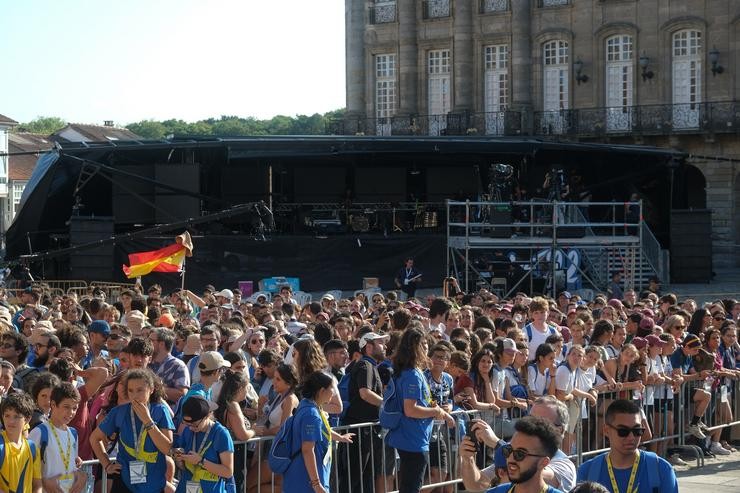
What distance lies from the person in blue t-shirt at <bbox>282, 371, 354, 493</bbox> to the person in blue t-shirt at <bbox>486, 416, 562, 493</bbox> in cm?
284

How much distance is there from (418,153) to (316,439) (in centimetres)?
2650

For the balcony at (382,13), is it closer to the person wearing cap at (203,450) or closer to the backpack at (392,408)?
the backpack at (392,408)

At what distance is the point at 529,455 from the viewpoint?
629 centimetres

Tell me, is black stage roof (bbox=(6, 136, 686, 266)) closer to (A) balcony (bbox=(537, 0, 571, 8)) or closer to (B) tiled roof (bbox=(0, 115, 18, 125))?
(A) balcony (bbox=(537, 0, 571, 8))

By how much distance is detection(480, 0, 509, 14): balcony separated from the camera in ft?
173

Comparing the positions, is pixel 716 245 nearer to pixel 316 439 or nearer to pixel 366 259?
pixel 366 259

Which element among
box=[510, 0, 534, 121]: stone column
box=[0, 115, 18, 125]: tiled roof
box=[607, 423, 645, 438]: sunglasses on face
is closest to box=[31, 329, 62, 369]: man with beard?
box=[607, 423, 645, 438]: sunglasses on face

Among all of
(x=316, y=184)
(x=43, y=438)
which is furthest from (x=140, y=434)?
(x=316, y=184)

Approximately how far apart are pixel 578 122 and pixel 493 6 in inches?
244

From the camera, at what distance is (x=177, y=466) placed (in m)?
9.09

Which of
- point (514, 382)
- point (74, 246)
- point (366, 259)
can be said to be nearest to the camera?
point (514, 382)

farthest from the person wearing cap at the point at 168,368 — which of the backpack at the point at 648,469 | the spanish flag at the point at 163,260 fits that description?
the spanish flag at the point at 163,260

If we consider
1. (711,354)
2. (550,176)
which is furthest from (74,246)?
(711,354)

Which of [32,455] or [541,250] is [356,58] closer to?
[541,250]
